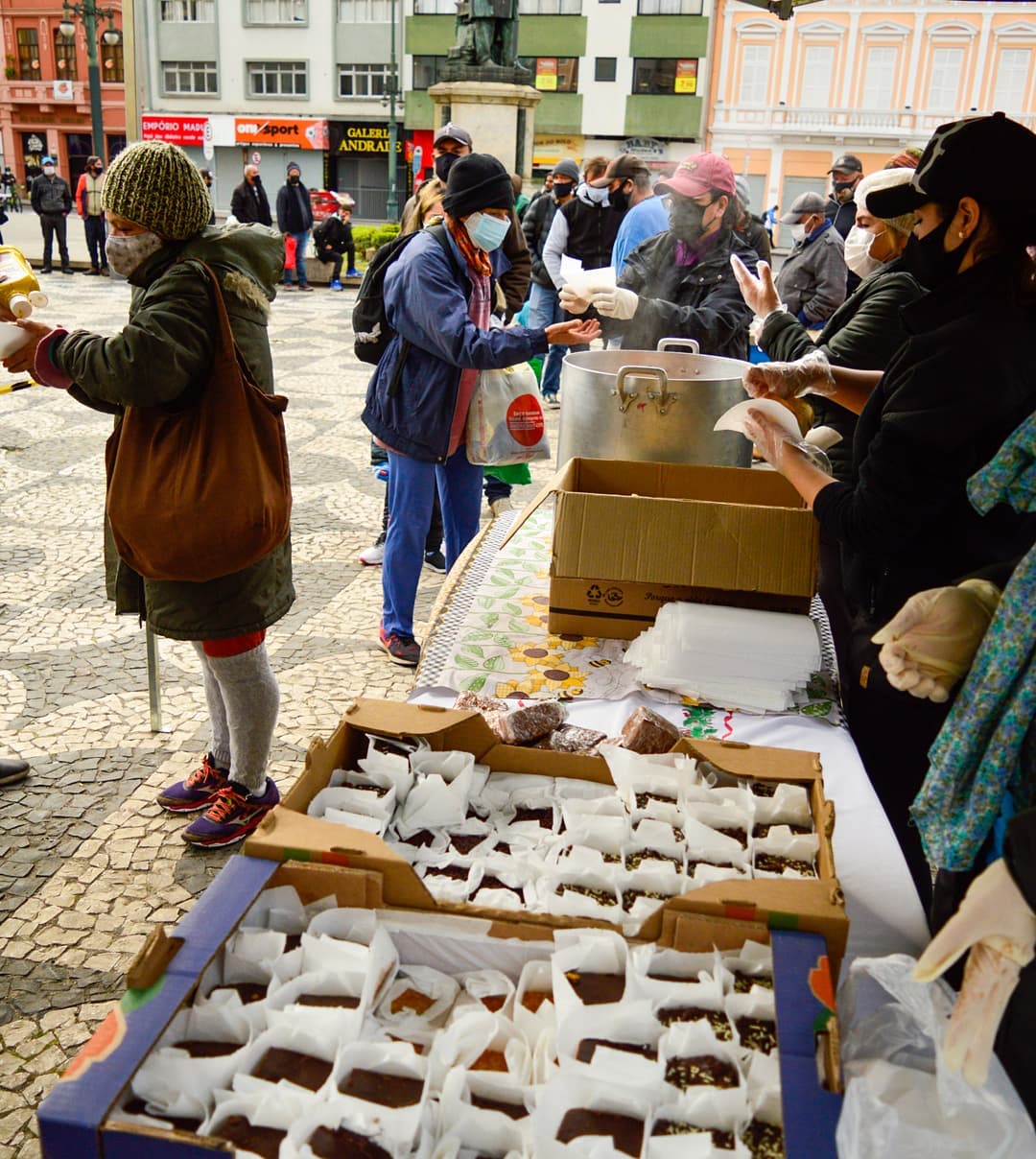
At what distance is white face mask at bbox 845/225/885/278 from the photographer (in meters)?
2.87

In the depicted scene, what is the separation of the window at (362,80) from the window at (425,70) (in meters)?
1.04

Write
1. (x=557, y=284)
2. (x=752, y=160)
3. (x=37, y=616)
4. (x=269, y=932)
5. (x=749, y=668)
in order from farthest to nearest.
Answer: (x=752, y=160) → (x=557, y=284) → (x=37, y=616) → (x=749, y=668) → (x=269, y=932)

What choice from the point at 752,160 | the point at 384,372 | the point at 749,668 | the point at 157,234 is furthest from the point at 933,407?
the point at 752,160

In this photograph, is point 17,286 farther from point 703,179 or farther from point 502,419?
point 703,179

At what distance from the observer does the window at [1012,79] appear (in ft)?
92.2

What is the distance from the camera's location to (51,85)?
113 ft

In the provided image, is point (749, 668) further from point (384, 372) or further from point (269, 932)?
point (384, 372)

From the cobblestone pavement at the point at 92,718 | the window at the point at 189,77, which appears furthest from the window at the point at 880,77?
the cobblestone pavement at the point at 92,718

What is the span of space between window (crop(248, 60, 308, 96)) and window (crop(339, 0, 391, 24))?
1875mm

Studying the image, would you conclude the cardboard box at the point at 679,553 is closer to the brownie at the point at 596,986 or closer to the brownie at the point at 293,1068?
the brownie at the point at 596,986

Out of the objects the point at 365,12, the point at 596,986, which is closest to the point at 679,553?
the point at 596,986

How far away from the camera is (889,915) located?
147 centimetres

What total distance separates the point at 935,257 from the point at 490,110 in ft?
32.5

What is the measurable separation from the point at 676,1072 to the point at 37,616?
3509 mm
